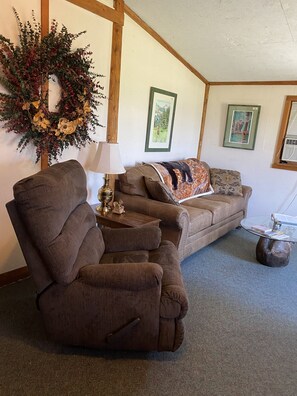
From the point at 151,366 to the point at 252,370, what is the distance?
1.97ft

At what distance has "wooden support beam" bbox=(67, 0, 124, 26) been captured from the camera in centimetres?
254

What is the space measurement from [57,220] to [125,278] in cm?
48

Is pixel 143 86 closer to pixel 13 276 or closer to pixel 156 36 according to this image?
pixel 156 36

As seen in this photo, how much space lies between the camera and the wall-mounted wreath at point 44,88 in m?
2.11

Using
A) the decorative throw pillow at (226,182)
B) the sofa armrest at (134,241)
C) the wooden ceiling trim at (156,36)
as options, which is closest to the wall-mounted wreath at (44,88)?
the wooden ceiling trim at (156,36)

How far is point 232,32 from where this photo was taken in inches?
121

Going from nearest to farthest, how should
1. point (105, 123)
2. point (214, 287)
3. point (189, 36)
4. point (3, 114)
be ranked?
point (3, 114)
point (214, 287)
point (105, 123)
point (189, 36)

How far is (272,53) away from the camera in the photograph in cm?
340

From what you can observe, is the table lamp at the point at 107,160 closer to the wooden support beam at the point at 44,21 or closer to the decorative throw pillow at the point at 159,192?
the decorative throw pillow at the point at 159,192

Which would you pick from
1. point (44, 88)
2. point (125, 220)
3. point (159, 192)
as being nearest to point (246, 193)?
point (159, 192)

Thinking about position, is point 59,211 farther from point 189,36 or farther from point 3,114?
point 189,36

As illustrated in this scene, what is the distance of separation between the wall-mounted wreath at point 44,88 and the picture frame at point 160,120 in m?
1.13

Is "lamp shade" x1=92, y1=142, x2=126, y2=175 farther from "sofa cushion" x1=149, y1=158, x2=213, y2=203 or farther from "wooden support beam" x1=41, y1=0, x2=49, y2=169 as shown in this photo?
"sofa cushion" x1=149, y1=158, x2=213, y2=203

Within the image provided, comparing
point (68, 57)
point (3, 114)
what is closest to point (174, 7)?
point (68, 57)
